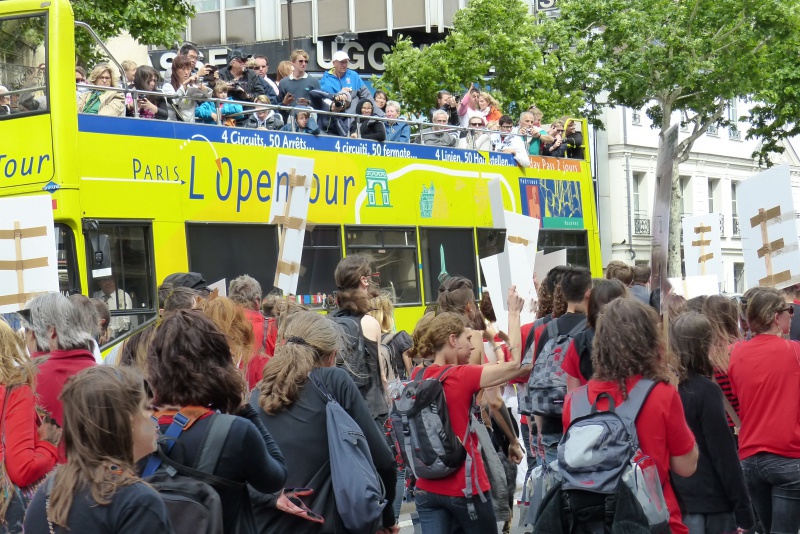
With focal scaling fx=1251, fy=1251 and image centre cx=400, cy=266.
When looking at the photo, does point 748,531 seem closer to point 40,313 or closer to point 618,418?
point 618,418

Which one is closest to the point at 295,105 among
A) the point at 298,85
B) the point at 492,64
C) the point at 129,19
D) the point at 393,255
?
the point at 298,85

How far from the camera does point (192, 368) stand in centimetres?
416

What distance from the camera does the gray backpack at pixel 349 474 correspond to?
4.93 meters

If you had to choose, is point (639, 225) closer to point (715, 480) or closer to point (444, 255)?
point (444, 255)

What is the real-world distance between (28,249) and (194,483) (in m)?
5.65

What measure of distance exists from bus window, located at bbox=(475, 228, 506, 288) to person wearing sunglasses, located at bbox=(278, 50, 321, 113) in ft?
10.4

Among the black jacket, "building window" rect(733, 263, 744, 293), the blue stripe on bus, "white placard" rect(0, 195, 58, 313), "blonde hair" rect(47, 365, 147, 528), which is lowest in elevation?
"building window" rect(733, 263, 744, 293)

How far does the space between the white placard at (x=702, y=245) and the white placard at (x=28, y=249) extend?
639cm

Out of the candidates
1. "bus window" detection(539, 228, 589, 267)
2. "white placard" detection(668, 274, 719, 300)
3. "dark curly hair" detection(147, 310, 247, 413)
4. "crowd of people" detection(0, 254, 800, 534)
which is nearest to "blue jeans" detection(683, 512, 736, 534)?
"crowd of people" detection(0, 254, 800, 534)

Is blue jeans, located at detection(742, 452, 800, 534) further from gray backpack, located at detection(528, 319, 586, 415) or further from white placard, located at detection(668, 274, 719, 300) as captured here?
white placard, located at detection(668, 274, 719, 300)

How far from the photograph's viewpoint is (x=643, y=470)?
4.69 m

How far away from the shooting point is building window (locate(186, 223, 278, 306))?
13.1 meters

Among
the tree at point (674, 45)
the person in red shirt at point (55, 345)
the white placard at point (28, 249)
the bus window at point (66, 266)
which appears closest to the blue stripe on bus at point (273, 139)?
the bus window at point (66, 266)

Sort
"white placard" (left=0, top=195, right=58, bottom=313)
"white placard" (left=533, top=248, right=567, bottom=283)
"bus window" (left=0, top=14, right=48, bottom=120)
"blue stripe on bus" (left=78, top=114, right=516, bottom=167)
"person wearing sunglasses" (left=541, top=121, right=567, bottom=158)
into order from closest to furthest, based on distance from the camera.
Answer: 1. "white placard" (left=0, top=195, right=58, bottom=313)
2. "white placard" (left=533, top=248, right=567, bottom=283)
3. "bus window" (left=0, top=14, right=48, bottom=120)
4. "blue stripe on bus" (left=78, top=114, right=516, bottom=167)
5. "person wearing sunglasses" (left=541, top=121, right=567, bottom=158)
